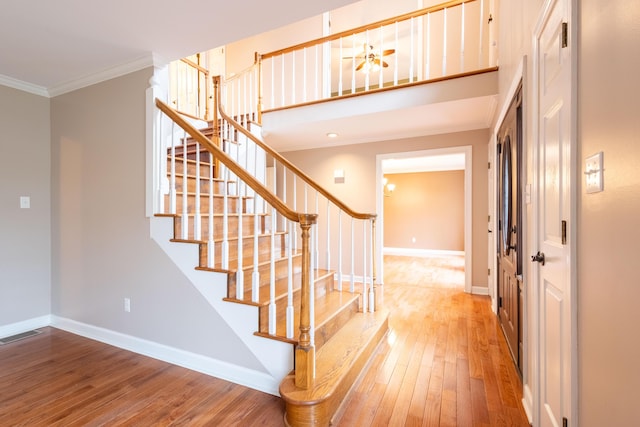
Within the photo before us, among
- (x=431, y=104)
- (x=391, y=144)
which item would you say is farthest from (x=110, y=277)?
(x=391, y=144)

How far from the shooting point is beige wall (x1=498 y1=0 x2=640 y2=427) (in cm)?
75

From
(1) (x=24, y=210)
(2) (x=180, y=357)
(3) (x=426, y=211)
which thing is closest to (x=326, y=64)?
(1) (x=24, y=210)

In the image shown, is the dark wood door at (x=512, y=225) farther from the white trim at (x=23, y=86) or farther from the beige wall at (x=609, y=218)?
the white trim at (x=23, y=86)

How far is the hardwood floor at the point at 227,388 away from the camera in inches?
66.4

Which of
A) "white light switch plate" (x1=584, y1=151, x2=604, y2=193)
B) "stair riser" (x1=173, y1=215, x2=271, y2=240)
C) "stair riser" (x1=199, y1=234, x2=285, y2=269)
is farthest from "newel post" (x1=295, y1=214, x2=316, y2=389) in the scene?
"white light switch plate" (x1=584, y1=151, x2=604, y2=193)

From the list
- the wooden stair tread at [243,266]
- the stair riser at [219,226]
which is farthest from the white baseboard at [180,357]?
the stair riser at [219,226]

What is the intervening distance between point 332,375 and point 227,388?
0.74 m

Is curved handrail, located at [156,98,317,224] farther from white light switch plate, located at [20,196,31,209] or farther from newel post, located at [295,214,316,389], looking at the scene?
white light switch plate, located at [20,196,31,209]

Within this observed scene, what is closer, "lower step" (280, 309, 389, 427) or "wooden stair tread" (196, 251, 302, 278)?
"lower step" (280, 309, 389, 427)

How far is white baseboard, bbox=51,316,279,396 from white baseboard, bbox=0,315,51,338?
0.20m

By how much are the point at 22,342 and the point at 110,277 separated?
1.01m

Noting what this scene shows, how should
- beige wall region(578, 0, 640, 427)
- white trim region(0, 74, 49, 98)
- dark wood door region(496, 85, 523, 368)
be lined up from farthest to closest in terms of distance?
1. white trim region(0, 74, 49, 98)
2. dark wood door region(496, 85, 523, 368)
3. beige wall region(578, 0, 640, 427)

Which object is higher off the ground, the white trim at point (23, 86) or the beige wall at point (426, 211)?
the white trim at point (23, 86)

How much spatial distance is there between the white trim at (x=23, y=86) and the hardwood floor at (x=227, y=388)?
2345mm
